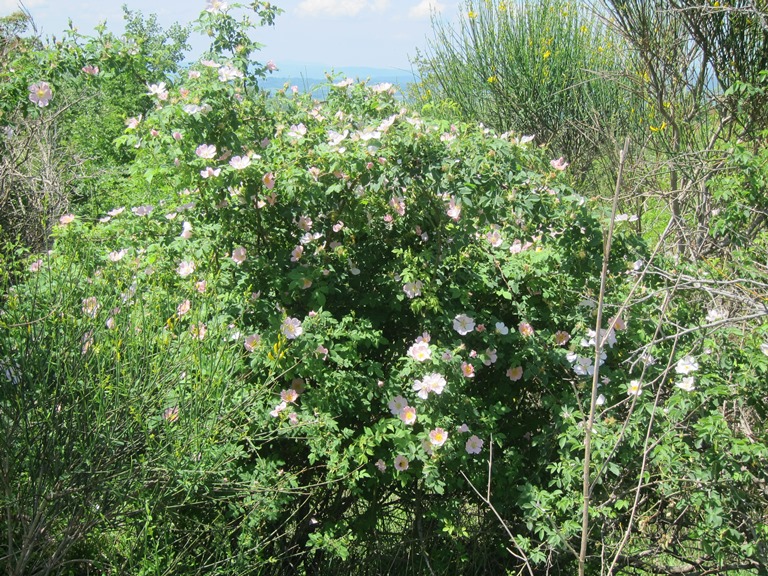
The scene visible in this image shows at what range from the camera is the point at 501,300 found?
3.03 metres

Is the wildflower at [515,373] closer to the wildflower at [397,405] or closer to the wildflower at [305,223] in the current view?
the wildflower at [397,405]

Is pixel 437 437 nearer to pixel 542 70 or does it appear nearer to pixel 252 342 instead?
pixel 252 342

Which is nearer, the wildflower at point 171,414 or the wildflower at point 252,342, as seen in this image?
the wildflower at point 171,414

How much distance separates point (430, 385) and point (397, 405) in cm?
15

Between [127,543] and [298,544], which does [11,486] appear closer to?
[127,543]

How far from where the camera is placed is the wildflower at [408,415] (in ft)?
8.51

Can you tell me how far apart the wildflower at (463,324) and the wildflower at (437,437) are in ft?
1.24

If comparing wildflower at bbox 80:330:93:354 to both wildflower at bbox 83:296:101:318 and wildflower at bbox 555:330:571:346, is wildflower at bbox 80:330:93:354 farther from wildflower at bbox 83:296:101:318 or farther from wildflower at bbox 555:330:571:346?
wildflower at bbox 555:330:571:346

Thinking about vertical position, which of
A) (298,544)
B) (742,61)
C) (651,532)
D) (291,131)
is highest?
(291,131)

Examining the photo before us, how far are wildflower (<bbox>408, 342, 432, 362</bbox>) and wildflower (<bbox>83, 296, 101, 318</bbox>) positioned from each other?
101cm

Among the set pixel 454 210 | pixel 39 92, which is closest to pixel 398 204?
pixel 454 210

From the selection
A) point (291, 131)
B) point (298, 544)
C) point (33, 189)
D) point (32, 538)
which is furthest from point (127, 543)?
point (33, 189)

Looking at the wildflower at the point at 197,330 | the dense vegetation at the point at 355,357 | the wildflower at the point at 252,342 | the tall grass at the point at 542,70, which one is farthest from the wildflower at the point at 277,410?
the tall grass at the point at 542,70

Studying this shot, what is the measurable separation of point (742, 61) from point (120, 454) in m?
4.03
